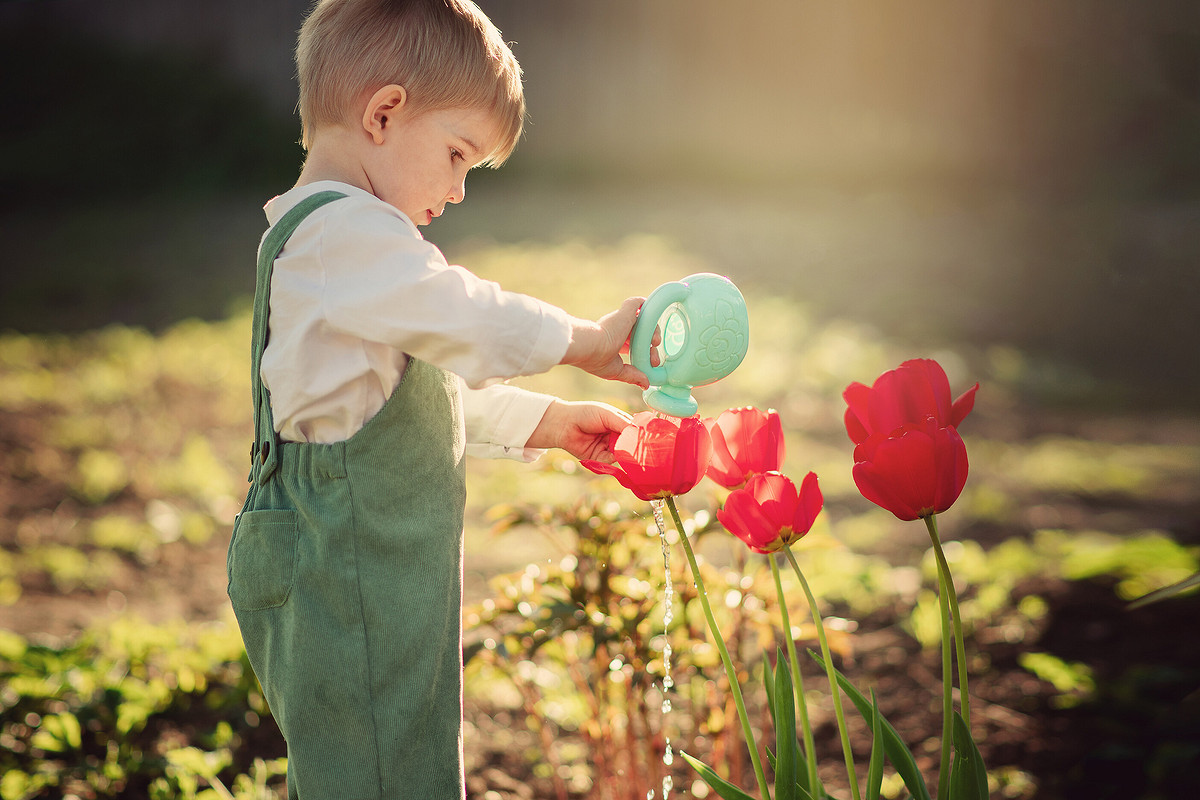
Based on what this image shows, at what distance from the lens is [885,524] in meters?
3.27

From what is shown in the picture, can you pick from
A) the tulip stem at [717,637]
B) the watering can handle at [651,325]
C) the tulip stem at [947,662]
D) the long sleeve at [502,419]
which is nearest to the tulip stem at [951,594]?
the tulip stem at [947,662]

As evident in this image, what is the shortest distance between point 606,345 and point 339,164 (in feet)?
1.56

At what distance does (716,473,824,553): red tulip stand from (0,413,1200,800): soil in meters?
0.89

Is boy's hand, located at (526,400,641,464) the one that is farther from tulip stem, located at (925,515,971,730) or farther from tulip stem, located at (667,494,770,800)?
tulip stem, located at (925,515,971,730)

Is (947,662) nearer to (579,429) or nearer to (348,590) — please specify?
(579,429)

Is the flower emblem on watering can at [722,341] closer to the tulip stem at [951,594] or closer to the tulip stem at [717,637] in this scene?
the tulip stem at [717,637]

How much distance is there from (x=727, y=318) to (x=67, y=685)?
183cm

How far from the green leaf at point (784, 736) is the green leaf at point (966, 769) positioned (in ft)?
0.61

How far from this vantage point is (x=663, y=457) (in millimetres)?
1062

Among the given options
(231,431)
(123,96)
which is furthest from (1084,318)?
(123,96)

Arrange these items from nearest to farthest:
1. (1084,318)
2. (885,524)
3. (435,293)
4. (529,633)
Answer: (435,293) < (529,633) < (885,524) < (1084,318)

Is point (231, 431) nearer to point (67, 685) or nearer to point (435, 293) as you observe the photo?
point (67, 685)

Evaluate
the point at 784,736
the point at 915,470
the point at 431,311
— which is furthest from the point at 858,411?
the point at 431,311

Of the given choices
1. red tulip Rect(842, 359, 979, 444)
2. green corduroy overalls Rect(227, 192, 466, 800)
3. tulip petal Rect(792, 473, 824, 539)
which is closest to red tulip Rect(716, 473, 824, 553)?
tulip petal Rect(792, 473, 824, 539)
